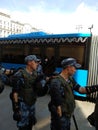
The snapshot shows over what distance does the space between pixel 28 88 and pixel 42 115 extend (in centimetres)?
263

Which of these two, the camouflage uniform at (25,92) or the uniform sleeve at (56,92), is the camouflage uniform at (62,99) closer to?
the uniform sleeve at (56,92)

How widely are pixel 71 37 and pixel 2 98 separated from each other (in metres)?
3.47

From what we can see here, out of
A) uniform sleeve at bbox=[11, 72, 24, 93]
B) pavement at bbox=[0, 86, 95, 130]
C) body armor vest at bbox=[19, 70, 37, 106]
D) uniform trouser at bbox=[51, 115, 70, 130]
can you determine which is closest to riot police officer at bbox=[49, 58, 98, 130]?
uniform trouser at bbox=[51, 115, 70, 130]

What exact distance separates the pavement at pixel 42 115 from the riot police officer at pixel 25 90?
4.59 feet

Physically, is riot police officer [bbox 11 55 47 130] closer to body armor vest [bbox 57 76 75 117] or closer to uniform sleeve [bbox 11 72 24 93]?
uniform sleeve [bbox 11 72 24 93]

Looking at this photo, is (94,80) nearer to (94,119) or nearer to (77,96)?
(77,96)

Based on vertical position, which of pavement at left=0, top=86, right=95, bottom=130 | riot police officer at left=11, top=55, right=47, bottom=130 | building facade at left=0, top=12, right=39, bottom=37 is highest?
building facade at left=0, top=12, right=39, bottom=37

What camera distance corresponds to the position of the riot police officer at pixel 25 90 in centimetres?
390

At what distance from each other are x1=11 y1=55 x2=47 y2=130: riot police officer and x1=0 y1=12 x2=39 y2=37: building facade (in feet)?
223

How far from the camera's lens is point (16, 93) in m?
3.92

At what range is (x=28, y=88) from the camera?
393 centimetres

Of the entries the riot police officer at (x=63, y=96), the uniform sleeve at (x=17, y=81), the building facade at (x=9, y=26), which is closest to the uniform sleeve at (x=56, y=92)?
the riot police officer at (x=63, y=96)

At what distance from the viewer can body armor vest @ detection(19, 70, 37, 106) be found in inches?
153

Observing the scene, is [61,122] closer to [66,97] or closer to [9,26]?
[66,97]
